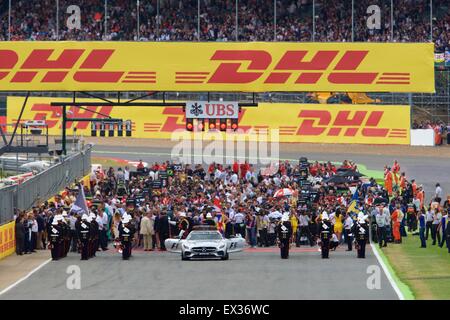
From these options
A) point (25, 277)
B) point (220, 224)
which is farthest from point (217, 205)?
point (25, 277)

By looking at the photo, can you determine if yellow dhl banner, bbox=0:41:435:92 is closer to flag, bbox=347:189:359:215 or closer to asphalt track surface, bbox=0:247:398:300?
flag, bbox=347:189:359:215

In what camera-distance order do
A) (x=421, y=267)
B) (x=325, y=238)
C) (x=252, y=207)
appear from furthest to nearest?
(x=252, y=207)
(x=325, y=238)
(x=421, y=267)

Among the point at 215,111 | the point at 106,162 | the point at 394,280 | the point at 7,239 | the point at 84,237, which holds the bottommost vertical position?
the point at 394,280

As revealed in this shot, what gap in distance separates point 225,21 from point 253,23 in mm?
1445

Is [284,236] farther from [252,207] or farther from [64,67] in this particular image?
[64,67]

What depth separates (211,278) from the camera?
2966 centimetres

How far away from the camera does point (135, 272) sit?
30.9 metres

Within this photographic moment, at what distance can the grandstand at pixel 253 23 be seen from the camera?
66.4m

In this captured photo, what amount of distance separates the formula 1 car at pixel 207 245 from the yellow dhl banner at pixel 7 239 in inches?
176

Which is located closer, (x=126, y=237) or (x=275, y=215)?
(x=126, y=237)

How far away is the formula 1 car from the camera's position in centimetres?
3341

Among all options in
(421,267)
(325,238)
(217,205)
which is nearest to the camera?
(421,267)

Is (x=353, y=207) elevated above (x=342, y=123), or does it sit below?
below

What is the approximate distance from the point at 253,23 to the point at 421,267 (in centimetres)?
3591
